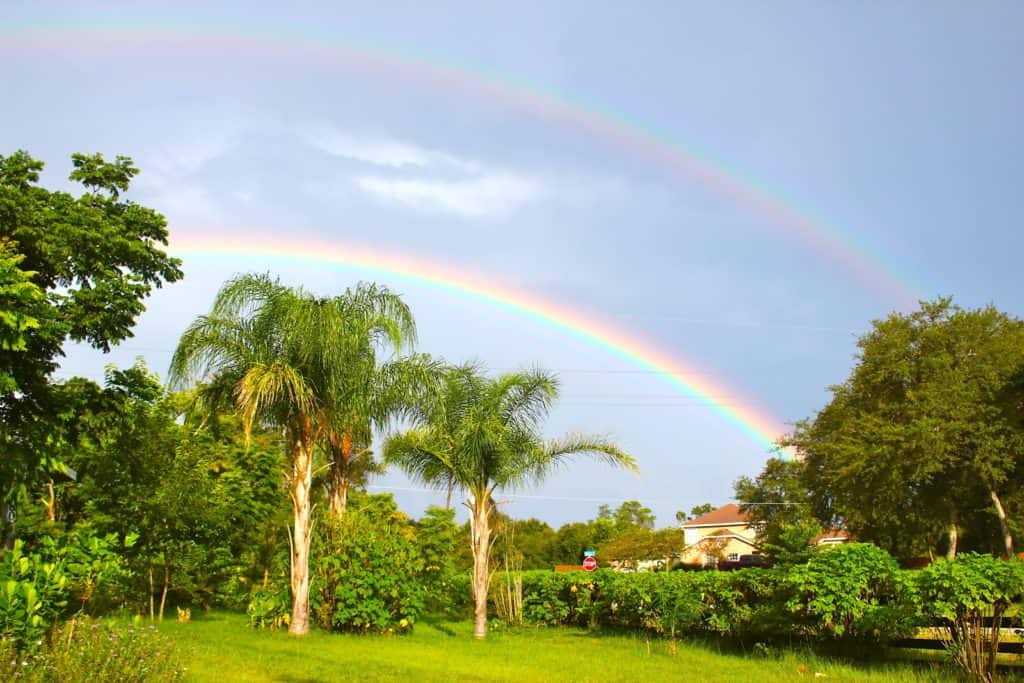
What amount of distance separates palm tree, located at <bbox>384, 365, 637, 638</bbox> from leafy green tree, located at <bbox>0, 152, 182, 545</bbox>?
7.70 meters

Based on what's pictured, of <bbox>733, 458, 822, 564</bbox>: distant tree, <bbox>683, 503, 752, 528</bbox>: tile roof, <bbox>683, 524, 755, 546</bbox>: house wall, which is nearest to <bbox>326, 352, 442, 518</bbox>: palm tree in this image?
<bbox>733, 458, 822, 564</bbox>: distant tree

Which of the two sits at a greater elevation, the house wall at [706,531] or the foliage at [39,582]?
the house wall at [706,531]

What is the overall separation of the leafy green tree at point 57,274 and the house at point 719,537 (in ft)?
155

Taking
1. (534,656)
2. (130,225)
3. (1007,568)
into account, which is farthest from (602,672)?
(130,225)

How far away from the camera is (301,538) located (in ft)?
57.1

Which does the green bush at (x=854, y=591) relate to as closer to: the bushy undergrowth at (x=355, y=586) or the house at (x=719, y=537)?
the bushy undergrowth at (x=355, y=586)

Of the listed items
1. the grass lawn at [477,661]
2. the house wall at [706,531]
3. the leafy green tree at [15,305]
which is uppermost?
the house wall at [706,531]

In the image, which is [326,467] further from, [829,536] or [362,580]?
[829,536]

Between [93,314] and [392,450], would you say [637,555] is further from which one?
[93,314]

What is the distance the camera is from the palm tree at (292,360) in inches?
675

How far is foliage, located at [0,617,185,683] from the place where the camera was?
25.1ft

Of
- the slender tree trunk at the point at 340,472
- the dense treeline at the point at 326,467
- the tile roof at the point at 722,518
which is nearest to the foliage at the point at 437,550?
the dense treeline at the point at 326,467

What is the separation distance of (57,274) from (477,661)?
8.53 metres

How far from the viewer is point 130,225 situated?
12836 millimetres
